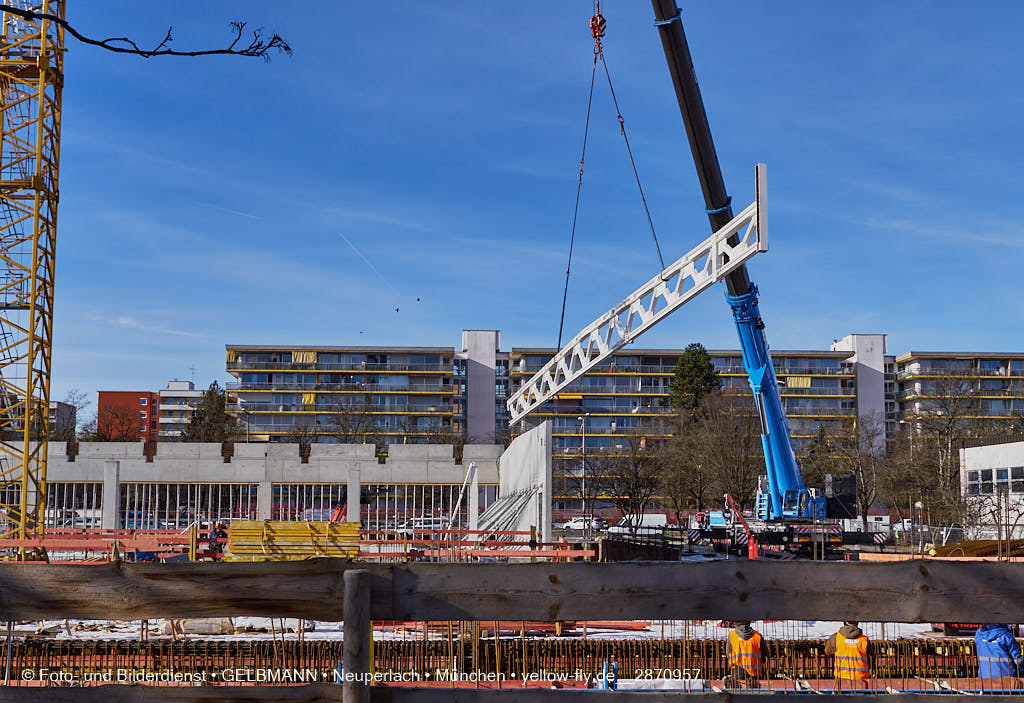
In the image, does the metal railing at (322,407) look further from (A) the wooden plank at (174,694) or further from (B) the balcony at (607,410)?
(A) the wooden plank at (174,694)

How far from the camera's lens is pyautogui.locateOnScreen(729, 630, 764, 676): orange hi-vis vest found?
33.7 ft

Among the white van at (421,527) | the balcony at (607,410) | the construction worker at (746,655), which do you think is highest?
the balcony at (607,410)

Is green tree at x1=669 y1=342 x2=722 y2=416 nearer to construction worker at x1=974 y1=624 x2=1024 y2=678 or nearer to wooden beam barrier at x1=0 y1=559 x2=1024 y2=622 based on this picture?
construction worker at x1=974 y1=624 x2=1024 y2=678

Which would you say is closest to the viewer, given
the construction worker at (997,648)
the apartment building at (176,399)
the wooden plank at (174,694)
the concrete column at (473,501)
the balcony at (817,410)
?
the wooden plank at (174,694)

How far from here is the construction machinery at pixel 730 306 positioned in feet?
65.4

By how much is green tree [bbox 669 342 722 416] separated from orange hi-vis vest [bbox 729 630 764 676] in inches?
2861

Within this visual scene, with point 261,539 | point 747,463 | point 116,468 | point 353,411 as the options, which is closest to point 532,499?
point 261,539

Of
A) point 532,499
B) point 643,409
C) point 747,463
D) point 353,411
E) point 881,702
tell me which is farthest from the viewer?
Result: point 643,409

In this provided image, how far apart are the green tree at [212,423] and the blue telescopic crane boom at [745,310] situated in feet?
213

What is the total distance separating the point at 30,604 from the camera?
3.68 m

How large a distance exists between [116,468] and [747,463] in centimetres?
3535

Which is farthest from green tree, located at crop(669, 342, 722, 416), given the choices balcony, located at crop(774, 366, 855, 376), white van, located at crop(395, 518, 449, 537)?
white van, located at crop(395, 518, 449, 537)

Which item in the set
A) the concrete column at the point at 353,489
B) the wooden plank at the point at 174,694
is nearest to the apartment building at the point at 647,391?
the concrete column at the point at 353,489

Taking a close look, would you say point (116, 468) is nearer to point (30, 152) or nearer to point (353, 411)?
point (30, 152)
